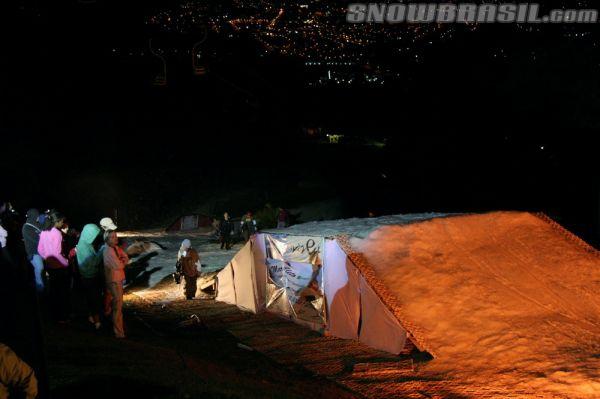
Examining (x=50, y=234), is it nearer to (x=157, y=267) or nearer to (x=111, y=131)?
(x=157, y=267)

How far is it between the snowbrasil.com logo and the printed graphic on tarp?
28.3 ft

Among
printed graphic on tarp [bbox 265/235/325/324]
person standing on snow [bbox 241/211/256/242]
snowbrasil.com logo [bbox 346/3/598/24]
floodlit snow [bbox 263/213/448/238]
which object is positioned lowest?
person standing on snow [bbox 241/211/256/242]

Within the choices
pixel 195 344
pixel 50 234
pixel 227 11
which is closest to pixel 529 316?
pixel 195 344

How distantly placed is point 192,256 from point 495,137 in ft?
48.0

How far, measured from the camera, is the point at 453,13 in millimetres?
16656

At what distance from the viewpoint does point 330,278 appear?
10000 mm

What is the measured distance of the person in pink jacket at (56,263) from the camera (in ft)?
28.5

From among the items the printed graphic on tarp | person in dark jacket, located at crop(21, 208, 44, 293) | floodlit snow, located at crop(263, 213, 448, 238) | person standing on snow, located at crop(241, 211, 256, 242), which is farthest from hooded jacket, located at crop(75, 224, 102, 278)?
person standing on snow, located at crop(241, 211, 256, 242)

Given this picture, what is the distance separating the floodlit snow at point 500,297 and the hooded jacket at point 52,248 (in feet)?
16.8

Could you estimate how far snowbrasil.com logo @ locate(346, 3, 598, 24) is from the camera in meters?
16.2

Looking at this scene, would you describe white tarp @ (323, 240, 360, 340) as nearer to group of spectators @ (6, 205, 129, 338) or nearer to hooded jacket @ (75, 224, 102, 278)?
group of spectators @ (6, 205, 129, 338)

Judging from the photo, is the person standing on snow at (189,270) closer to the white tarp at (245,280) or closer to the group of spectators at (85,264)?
the white tarp at (245,280)

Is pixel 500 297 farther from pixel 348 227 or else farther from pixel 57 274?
pixel 57 274

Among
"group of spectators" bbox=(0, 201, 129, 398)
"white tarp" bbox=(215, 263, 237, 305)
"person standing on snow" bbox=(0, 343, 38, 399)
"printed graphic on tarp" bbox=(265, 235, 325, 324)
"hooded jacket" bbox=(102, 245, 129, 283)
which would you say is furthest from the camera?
"white tarp" bbox=(215, 263, 237, 305)
